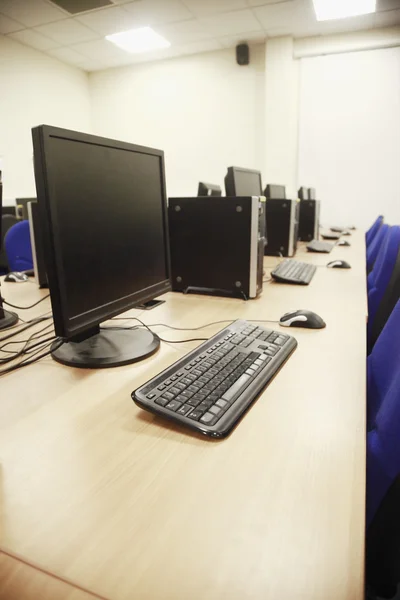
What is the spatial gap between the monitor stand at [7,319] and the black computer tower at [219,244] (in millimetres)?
581

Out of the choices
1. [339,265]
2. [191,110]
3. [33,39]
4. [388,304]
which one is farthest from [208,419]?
[191,110]

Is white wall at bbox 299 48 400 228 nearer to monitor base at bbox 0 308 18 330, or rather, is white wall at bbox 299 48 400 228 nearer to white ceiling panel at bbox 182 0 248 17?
white ceiling panel at bbox 182 0 248 17

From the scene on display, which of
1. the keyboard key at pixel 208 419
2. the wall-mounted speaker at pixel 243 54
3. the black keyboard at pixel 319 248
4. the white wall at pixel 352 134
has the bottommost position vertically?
the keyboard key at pixel 208 419

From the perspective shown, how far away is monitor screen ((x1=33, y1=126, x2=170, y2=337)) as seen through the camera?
710mm

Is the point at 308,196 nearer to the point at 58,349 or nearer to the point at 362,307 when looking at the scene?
the point at 362,307

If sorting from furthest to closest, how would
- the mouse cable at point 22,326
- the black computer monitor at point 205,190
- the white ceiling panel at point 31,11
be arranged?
the white ceiling panel at point 31,11 < the black computer monitor at point 205,190 < the mouse cable at point 22,326

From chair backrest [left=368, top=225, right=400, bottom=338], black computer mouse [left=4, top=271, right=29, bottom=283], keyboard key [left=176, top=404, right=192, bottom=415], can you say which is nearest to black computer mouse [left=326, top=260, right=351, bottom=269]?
chair backrest [left=368, top=225, right=400, bottom=338]

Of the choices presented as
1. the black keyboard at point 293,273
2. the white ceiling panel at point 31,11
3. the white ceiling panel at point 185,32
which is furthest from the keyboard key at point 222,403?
the white ceiling panel at point 185,32

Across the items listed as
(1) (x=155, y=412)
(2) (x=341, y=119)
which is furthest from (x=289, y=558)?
(2) (x=341, y=119)

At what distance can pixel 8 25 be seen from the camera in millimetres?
3969

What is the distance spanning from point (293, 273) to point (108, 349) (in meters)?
1.07

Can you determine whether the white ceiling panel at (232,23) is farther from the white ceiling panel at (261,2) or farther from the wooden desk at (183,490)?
the wooden desk at (183,490)

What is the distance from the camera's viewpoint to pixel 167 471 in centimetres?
52

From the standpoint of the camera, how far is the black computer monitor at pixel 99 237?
2.35 ft
